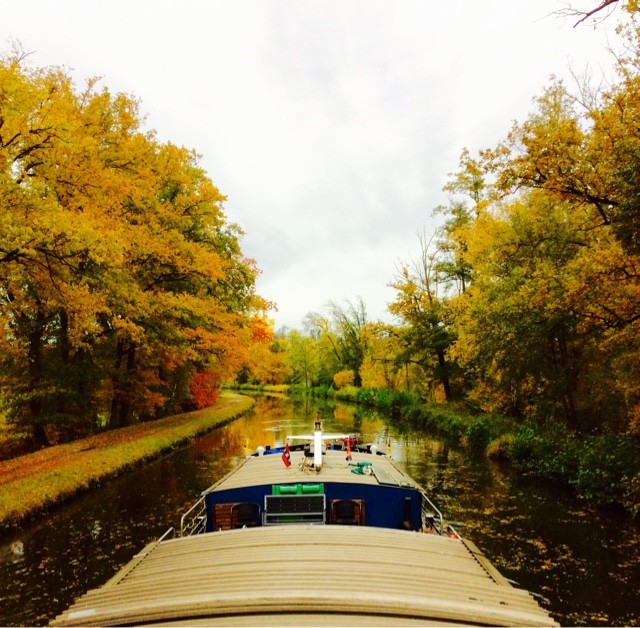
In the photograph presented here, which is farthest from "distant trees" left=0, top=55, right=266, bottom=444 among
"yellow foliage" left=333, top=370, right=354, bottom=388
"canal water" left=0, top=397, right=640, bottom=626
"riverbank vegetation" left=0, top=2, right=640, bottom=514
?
"yellow foliage" left=333, top=370, right=354, bottom=388

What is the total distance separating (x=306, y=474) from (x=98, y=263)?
11044mm

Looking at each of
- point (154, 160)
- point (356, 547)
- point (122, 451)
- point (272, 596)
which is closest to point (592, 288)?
point (356, 547)

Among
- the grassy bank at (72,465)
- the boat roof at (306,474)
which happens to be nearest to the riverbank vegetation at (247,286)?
the grassy bank at (72,465)

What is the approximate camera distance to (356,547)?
621 centimetres

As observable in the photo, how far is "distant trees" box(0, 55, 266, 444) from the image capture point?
14.8 m

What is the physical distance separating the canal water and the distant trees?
23.3ft

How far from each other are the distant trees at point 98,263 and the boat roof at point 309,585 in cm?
1150

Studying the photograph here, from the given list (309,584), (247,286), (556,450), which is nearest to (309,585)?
(309,584)

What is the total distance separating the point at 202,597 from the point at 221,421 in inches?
1355

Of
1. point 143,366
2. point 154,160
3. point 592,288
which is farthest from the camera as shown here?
point 143,366

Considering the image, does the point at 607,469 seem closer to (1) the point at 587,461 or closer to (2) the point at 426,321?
(1) the point at 587,461

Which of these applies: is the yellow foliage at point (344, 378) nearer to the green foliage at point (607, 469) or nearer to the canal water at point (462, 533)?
the canal water at point (462, 533)

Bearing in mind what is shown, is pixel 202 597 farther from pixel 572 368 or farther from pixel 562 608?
pixel 572 368

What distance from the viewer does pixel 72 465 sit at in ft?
57.4
